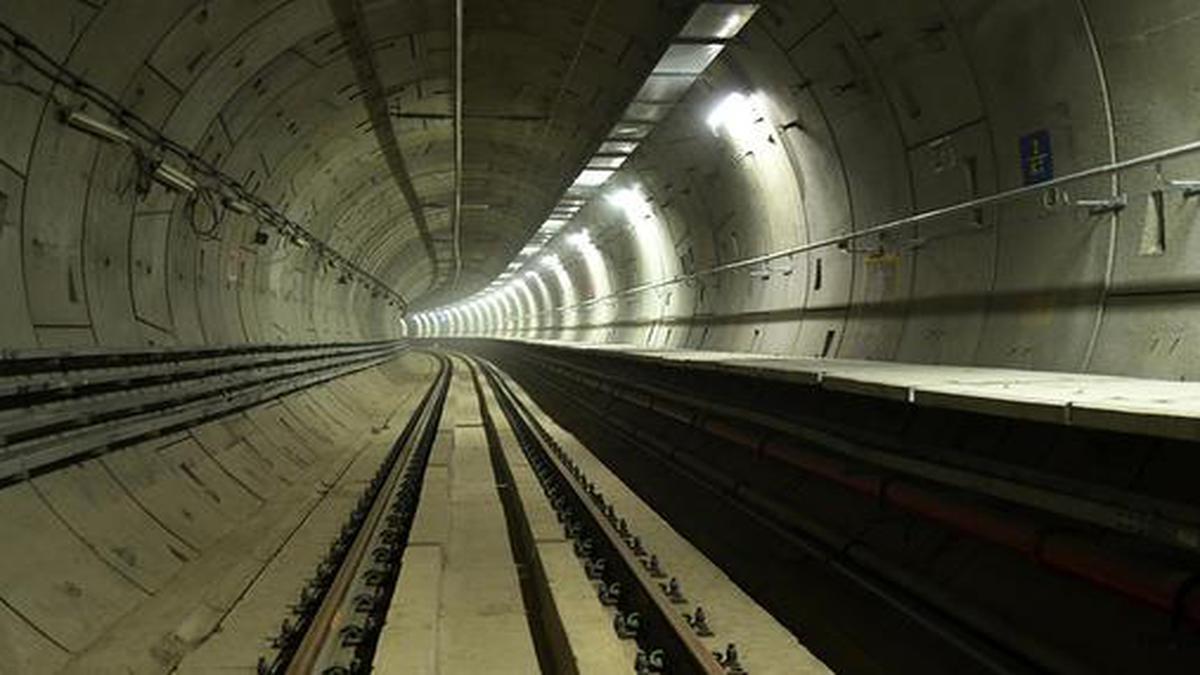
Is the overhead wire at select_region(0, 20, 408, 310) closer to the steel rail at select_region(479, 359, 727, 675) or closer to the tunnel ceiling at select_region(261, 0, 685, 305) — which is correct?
the tunnel ceiling at select_region(261, 0, 685, 305)

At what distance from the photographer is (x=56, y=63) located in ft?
18.9

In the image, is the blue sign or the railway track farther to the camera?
the blue sign

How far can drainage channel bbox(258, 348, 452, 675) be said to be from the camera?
5117 mm

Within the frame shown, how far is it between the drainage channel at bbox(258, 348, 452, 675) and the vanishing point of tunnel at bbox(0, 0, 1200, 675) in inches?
1.7

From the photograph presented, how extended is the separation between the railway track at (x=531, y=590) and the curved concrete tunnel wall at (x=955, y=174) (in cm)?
277

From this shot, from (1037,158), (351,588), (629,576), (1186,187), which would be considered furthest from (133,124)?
(1186,187)

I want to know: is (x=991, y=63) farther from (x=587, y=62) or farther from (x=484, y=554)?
(x=587, y=62)

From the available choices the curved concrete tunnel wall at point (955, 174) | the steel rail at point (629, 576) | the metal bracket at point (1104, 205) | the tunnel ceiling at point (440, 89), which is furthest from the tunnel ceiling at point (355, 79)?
the steel rail at point (629, 576)

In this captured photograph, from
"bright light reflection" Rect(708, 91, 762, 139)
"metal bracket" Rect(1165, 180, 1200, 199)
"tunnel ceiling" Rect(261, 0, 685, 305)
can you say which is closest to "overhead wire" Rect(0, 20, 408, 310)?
"tunnel ceiling" Rect(261, 0, 685, 305)

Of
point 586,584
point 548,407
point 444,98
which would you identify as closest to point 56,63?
point 586,584

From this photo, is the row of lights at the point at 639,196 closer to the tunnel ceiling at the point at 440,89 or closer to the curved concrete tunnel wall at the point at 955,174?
the curved concrete tunnel wall at the point at 955,174

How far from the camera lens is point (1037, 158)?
6.12 metres

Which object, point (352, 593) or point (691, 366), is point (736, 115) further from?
point (352, 593)

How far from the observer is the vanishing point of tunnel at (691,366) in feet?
16.3
